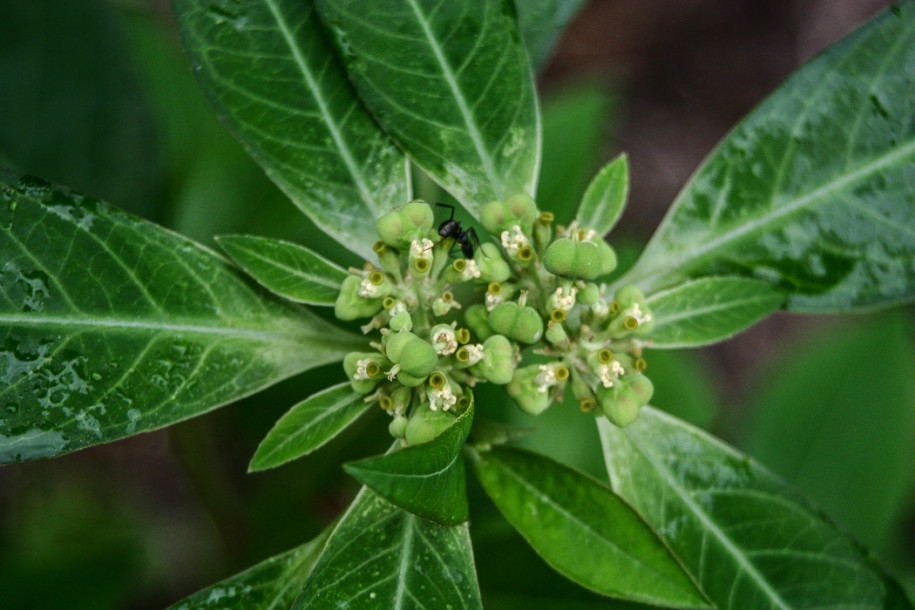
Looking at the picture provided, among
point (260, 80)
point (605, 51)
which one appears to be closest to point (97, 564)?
point (260, 80)

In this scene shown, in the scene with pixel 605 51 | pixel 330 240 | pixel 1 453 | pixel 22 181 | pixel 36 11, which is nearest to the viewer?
pixel 1 453

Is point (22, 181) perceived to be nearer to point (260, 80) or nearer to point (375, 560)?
point (260, 80)

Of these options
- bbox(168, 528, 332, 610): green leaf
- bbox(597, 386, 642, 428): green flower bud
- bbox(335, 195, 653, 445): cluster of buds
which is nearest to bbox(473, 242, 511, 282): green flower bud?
bbox(335, 195, 653, 445): cluster of buds

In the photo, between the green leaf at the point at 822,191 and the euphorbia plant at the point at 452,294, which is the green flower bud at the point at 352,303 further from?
the green leaf at the point at 822,191

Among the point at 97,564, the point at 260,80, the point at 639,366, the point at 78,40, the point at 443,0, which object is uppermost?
the point at 78,40

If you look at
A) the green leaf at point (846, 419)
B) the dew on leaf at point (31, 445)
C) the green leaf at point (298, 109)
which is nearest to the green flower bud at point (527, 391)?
the green leaf at point (298, 109)

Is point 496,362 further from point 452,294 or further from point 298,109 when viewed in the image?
point 298,109

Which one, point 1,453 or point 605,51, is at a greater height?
point 605,51
